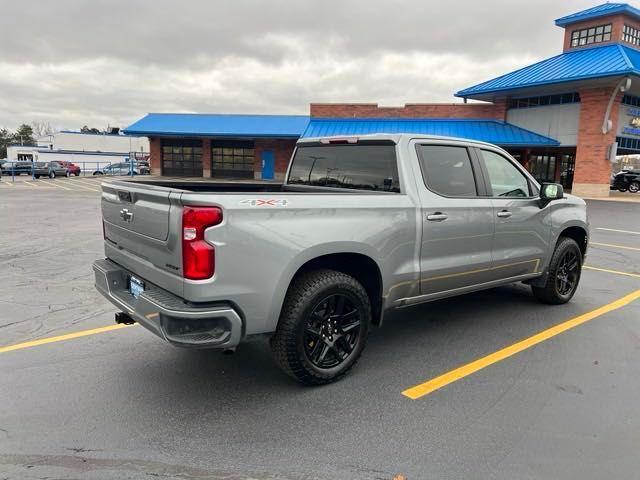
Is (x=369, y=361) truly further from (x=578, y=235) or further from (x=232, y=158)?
(x=232, y=158)

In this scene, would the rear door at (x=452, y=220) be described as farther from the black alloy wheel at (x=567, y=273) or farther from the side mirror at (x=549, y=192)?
the black alloy wheel at (x=567, y=273)

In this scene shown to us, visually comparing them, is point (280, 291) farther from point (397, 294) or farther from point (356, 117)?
point (356, 117)

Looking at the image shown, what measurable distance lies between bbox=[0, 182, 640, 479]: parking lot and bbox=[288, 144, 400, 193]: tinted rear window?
1.53 metres

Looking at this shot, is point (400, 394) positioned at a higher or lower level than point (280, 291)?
lower

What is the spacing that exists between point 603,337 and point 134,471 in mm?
4434

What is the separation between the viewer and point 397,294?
412 cm

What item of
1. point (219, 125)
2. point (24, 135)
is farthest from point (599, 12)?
point (24, 135)

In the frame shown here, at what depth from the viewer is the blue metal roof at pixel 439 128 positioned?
97.1ft

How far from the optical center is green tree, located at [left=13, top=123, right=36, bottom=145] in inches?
4168

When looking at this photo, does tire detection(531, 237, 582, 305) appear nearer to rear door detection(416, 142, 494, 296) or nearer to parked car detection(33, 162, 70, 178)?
rear door detection(416, 142, 494, 296)

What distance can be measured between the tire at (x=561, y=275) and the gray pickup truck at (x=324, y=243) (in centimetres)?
28

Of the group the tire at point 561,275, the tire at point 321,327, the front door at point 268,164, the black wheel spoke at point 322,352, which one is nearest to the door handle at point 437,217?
the tire at point 321,327

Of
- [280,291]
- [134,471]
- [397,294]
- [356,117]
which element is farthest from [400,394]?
[356,117]

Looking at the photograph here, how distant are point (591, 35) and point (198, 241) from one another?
34919 mm
